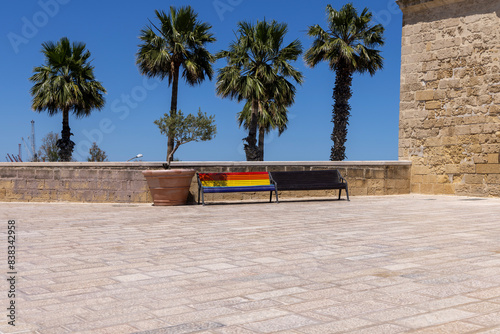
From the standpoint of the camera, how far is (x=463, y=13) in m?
13.7

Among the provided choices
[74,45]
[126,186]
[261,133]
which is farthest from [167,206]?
[261,133]

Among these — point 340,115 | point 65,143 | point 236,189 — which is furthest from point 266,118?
point 236,189

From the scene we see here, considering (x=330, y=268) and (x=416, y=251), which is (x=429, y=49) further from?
(x=330, y=268)

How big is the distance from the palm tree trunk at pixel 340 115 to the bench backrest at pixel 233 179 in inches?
613

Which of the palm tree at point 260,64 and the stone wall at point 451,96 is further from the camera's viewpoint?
the palm tree at point 260,64

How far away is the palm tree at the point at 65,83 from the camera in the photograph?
28.7 meters

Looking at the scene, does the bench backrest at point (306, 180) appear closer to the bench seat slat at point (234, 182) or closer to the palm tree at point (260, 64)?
the bench seat slat at point (234, 182)

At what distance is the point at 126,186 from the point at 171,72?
1737 cm

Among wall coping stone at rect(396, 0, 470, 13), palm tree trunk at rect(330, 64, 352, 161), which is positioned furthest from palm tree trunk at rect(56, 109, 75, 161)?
wall coping stone at rect(396, 0, 470, 13)

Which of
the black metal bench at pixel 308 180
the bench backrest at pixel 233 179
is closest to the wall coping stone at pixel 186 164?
the bench backrest at pixel 233 179

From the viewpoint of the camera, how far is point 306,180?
12430mm

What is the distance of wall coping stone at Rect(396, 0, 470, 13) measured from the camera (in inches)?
553

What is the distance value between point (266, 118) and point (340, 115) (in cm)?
710

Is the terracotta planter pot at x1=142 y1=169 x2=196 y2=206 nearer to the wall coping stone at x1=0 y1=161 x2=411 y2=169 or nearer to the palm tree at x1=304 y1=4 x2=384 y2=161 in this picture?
the wall coping stone at x1=0 y1=161 x2=411 y2=169
